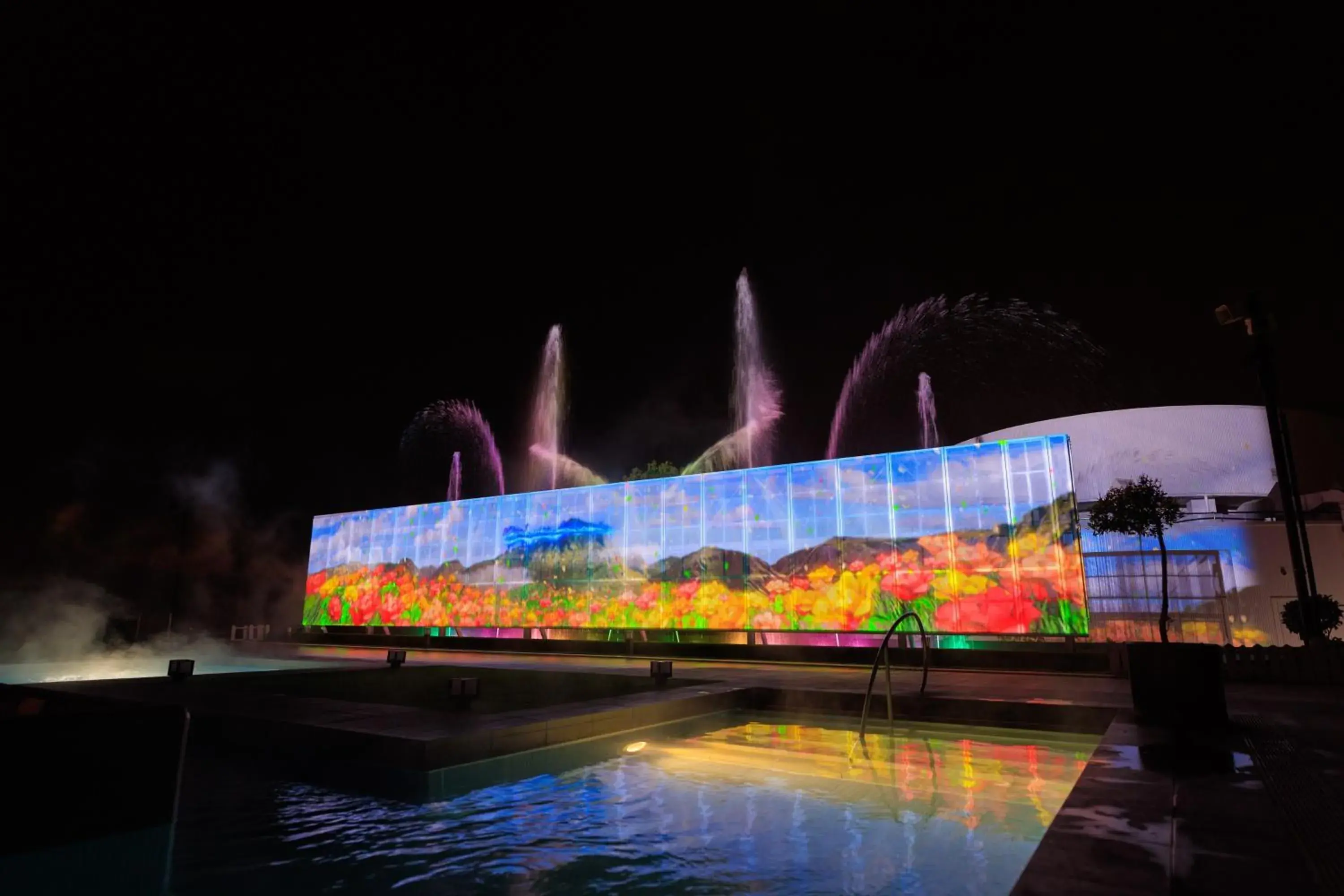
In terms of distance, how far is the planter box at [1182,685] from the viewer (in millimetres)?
7715

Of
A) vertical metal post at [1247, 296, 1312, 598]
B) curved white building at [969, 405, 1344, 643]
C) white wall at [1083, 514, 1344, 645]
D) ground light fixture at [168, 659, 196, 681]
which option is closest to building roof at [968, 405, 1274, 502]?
curved white building at [969, 405, 1344, 643]

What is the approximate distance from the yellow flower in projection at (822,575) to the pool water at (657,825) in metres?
11.3

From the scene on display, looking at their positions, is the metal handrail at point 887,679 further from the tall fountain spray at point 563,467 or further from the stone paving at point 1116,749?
the tall fountain spray at point 563,467

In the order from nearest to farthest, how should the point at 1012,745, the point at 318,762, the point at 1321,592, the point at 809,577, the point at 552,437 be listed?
the point at 318,762
the point at 1012,745
the point at 809,577
the point at 1321,592
the point at 552,437

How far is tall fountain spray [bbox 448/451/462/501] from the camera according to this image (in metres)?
38.8

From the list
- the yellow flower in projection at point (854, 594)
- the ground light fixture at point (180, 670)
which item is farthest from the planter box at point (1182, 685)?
the ground light fixture at point (180, 670)

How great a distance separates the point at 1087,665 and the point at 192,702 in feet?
55.7

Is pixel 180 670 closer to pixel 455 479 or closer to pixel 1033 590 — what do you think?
pixel 1033 590

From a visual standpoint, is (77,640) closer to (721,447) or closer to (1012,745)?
(721,447)

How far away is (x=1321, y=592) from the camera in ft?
91.0

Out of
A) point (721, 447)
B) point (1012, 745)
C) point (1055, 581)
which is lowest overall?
point (1012, 745)

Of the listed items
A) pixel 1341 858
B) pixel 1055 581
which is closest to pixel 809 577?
pixel 1055 581

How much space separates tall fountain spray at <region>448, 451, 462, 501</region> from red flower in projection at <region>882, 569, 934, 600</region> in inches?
1045

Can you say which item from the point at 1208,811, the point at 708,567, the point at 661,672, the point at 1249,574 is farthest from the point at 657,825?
the point at 1249,574
